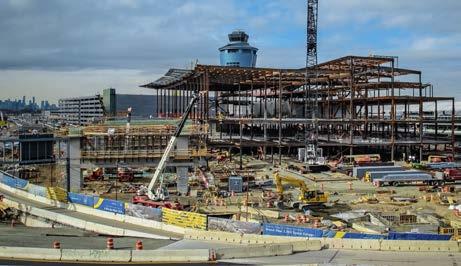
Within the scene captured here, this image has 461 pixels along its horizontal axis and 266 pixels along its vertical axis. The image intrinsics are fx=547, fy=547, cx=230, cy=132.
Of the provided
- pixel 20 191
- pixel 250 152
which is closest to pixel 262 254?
pixel 20 191

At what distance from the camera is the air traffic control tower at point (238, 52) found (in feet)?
381

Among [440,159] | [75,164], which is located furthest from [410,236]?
[440,159]

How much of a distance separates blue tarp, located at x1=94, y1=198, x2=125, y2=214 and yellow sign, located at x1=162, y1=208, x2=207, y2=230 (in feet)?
11.7

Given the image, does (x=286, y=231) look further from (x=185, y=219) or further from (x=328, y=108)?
(x=328, y=108)

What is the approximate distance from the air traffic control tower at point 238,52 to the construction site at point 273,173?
13462mm

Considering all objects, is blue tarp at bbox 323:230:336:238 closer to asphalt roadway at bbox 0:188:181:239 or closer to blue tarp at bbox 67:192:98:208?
asphalt roadway at bbox 0:188:181:239

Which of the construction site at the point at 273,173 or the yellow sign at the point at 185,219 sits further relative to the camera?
the construction site at the point at 273,173

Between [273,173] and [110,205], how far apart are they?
31.4 meters

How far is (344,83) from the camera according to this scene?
311 ft

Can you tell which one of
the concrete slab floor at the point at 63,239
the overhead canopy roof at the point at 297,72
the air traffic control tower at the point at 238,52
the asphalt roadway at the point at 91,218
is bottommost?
the concrete slab floor at the point at 63,239

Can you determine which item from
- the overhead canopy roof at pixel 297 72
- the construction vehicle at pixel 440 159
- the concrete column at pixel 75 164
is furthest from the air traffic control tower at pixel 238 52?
the concrete column at pixel 75 164

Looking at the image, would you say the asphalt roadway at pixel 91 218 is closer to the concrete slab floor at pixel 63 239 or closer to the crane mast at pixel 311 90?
the concrete slab floor at pixel 63 239

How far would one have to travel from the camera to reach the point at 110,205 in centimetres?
3322

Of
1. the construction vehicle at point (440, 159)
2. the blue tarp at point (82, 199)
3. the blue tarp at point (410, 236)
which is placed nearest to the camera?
the blue tarp at point (410, 236)
